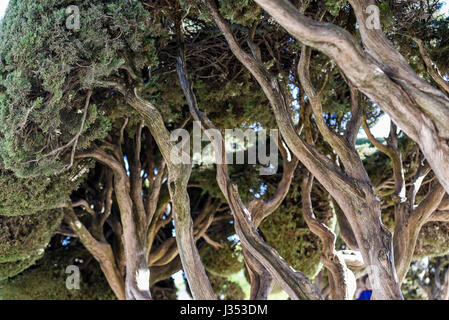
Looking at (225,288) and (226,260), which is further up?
(226,260)

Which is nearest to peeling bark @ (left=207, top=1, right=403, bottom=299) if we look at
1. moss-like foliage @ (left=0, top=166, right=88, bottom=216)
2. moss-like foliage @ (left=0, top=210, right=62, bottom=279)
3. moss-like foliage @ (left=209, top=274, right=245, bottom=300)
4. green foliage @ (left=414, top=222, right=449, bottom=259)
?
moss-like foliage @ (left=0, top=166, right=88, bottom=216)

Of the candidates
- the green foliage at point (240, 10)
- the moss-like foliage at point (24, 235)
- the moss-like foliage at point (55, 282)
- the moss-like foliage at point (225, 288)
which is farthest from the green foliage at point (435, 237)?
the moss-like foliage at point (24, 235)

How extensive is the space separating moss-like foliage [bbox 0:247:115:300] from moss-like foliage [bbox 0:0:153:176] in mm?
5565

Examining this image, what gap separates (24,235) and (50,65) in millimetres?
3949

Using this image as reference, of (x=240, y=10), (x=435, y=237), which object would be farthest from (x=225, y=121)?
(x=435, y=237)

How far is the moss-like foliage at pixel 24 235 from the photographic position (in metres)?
9.16

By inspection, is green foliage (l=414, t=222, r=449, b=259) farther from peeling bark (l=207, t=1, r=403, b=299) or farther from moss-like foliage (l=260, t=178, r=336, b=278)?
peeling bark (l=207, t=1, r=403, b=299)

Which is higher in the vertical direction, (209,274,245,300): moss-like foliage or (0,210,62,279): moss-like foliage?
(0,210,62,279): moss-like foliage

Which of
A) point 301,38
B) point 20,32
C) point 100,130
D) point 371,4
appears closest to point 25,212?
point 100,130

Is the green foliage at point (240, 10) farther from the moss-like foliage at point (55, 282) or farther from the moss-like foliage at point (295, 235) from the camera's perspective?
the moss-like foliage at point (55, 282)

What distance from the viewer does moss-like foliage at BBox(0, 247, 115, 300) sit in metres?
12.1

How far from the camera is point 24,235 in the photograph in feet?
30.6

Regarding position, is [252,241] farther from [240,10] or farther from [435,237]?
[435,237]

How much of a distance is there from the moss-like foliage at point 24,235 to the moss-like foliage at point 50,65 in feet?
7.29
